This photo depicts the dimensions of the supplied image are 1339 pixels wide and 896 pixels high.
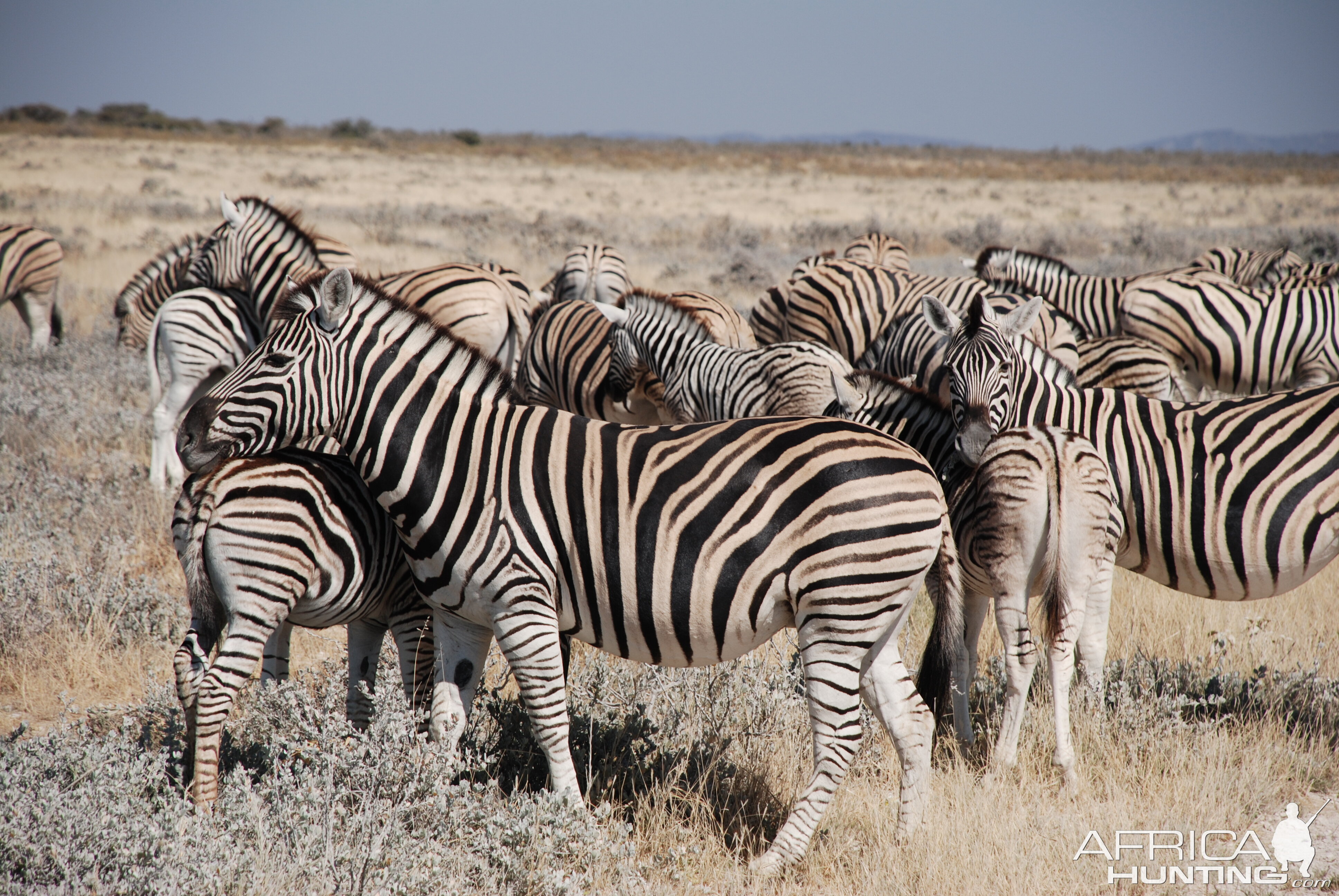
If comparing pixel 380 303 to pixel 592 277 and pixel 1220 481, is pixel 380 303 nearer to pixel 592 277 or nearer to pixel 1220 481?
pixel 1220 481

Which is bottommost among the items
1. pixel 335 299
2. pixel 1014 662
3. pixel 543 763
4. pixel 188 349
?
pixel 543 763

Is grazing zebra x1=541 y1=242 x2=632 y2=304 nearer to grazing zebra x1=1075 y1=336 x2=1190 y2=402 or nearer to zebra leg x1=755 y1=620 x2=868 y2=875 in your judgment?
grazing zebra x1=1075 y1=336 x2=1190 y2=402

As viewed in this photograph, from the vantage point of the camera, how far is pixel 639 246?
2366 cm

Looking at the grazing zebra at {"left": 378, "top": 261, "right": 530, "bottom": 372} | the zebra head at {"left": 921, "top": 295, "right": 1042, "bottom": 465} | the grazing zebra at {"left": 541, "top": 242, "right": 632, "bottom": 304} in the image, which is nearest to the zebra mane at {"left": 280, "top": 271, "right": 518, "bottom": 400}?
the zebra head at {"left": 921, "top": 295, "right": 1042, "bottom": 465}

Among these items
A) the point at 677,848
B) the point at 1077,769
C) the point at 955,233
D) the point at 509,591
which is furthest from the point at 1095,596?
the point at 955,233

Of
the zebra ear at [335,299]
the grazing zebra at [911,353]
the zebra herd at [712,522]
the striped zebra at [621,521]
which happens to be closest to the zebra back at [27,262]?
the zebra herd at [712,522]

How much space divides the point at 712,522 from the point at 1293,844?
262 cm

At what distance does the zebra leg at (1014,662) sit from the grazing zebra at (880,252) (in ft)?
29.0

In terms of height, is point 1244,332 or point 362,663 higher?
point 1244,332

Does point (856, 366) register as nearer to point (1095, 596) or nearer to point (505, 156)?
point (1095, 596)

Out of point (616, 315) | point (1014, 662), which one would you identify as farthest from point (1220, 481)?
point (616, 315)

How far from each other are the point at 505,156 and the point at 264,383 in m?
63.9

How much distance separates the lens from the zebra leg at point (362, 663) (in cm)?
425

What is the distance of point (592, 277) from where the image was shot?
11.8 m
